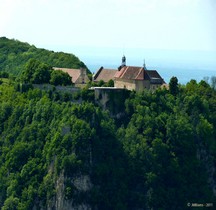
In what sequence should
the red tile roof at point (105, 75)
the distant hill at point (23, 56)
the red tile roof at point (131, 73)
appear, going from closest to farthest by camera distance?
the red tile roof at point (131, 73)
the red tile roof at point (105, 75)
the distant hill at point (23, 56)

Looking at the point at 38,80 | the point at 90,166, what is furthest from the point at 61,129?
the point at 38,80

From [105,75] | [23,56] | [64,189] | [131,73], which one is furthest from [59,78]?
[23,56]

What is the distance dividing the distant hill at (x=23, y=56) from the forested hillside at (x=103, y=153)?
22.0 meters

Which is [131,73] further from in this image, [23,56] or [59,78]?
[23,56]

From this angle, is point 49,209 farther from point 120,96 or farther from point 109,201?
point 120,96

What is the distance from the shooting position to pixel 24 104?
76.7 meters

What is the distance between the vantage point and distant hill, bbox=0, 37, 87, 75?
100000 millimetres

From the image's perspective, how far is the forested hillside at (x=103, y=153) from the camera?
69.8 m

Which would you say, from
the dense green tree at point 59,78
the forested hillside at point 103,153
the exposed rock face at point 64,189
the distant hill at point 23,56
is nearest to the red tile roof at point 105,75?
the dense green tree at point 59,78

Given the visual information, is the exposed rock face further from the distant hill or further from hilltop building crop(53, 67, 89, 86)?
the distant hill

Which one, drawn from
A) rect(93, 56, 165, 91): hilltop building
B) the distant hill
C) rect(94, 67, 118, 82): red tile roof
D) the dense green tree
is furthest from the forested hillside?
the distant hill

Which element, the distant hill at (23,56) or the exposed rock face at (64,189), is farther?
the distant hill at (23,56)

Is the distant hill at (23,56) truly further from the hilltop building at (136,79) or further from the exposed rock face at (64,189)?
the exposed rock face at (64,189)

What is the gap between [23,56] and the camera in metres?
112
